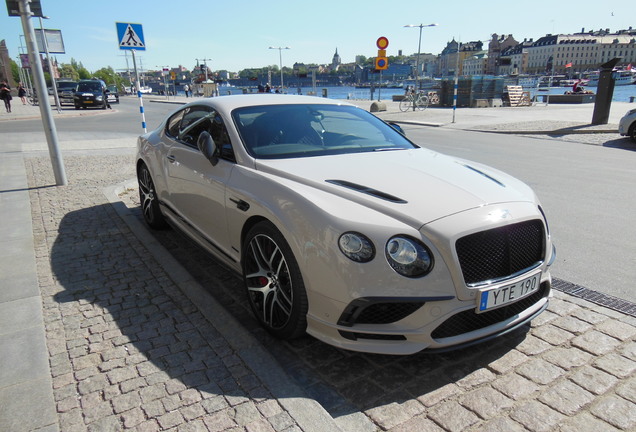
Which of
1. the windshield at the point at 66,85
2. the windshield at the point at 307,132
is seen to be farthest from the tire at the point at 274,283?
the windshield at the point at 66,85

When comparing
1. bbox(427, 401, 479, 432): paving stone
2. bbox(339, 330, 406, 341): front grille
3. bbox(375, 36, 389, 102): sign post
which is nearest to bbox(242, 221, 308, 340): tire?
bbox(339, 330, 406, 341): front grille

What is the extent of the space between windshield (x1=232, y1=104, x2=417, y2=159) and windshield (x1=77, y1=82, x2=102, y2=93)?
1284 inches

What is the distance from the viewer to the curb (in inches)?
90.0

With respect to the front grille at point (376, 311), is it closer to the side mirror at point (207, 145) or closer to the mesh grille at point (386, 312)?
the mesh grille at point (386, 312)

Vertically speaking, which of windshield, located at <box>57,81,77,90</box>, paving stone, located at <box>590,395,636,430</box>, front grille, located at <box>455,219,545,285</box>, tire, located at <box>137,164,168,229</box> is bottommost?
paving stone, located at <box>590,395,636,430</box>

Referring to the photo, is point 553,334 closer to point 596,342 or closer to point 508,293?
point 596,342

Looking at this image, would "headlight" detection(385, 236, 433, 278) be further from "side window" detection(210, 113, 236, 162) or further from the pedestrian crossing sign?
the pedestrian crossing sign

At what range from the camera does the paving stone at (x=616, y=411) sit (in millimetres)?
2295

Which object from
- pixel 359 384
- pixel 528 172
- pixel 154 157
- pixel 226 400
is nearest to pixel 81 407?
pixel 226 400

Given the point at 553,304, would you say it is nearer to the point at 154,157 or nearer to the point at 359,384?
the point at 359,384

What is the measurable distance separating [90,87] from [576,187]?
1307 inches

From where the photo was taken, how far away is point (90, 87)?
105ft

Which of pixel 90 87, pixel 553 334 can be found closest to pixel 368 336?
pixel 553 334

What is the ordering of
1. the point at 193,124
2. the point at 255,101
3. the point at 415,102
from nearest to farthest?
the point at 255,101, the point at 193,124, the point at 415,102
